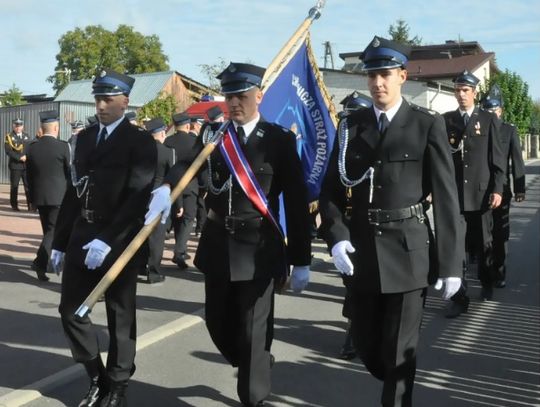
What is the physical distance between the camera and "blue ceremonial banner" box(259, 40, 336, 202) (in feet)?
21.8

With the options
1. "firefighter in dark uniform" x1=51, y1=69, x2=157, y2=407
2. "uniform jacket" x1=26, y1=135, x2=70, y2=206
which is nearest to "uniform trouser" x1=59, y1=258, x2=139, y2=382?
"firefighter in dark uniform" x1=51, y1=69, x2=157, y2=407

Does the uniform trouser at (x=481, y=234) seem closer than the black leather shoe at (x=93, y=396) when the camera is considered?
No

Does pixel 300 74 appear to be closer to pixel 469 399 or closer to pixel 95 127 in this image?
pixel 95 127

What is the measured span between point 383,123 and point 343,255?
2.55 ft

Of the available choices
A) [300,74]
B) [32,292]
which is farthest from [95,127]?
[32,292]

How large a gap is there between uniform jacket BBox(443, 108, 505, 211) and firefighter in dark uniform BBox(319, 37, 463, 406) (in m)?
3.49

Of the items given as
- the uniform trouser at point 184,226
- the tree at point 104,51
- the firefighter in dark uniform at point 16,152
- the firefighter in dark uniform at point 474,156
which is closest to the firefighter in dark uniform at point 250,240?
the firefighter in dark uniform at point 474,156

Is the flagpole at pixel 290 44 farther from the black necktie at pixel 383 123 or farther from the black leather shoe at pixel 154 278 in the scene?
the black leather shoe at pixel 154 278

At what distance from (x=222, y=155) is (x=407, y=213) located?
121 centimetres

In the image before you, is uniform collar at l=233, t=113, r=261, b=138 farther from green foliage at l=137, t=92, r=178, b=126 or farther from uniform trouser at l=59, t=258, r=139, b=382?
green foliage at l=137, t=92, r=178, b=126

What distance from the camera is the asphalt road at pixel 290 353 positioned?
4754 millimetres

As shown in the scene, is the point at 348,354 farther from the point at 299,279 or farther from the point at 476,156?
the point at 476,156

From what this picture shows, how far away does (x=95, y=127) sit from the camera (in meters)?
4.70

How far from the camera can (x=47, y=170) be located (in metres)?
9.33
